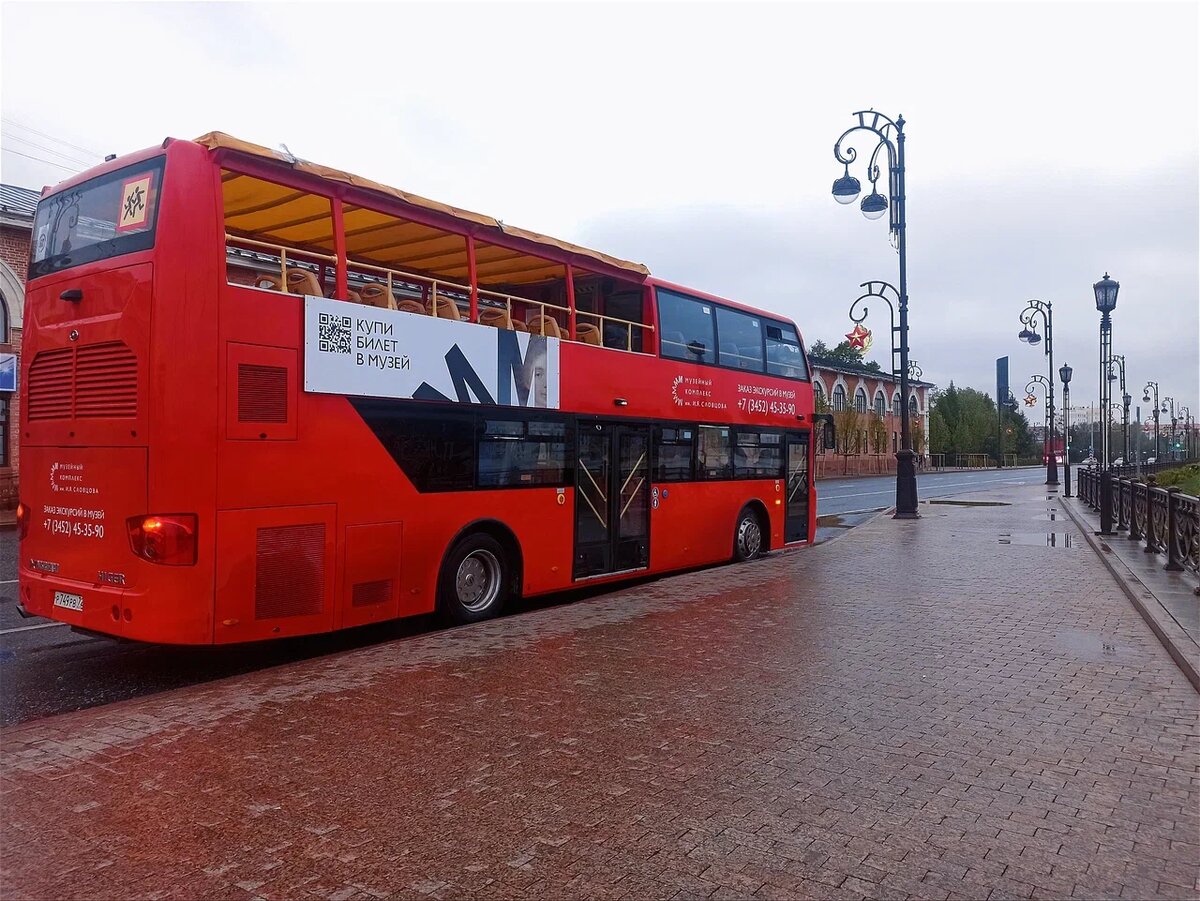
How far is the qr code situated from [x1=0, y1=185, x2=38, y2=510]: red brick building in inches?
716

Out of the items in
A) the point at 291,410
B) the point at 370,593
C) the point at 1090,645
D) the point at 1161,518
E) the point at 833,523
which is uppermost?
the point at 291,410

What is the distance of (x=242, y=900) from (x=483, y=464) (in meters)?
5.63

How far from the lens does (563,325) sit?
Result: 34.0 feet

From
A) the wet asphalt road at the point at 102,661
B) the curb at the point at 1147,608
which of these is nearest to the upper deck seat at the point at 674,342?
the wet asphalt road at the point at 102,661

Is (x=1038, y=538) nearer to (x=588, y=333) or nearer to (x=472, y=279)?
(x=588, y=333)

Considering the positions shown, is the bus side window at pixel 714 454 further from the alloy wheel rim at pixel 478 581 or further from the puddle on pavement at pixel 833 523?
the puddle on pavement at pixel 833 523

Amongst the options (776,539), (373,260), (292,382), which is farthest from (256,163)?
(776,539)

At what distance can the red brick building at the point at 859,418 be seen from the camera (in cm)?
5938

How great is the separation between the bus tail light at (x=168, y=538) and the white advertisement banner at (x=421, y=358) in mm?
1413

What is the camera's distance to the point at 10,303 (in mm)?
21312

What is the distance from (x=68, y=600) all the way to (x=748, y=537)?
9552 mm

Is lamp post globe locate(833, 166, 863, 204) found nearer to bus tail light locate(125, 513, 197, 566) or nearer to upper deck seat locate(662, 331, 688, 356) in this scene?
upper deck seat locate(662, 331, 688, 356)

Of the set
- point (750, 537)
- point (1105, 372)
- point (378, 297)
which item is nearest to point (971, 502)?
point (1105, 372)

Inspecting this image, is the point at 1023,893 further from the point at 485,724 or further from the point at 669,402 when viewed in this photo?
the point at 669,402
